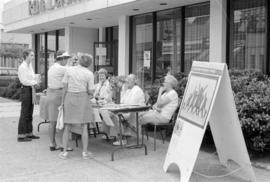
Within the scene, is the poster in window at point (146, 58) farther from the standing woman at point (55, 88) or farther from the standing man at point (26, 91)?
the standing woman at point (55, 88)

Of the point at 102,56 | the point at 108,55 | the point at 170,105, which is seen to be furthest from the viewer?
the point at 102,56

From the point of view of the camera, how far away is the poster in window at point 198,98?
4.61 m

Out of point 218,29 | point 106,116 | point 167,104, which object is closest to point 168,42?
point 218,29

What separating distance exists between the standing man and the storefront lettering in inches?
185

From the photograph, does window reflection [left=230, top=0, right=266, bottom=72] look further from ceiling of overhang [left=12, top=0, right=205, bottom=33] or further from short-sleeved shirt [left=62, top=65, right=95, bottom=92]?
short-sleeved shirt [left=62, top=65, right=95, bottom=92]

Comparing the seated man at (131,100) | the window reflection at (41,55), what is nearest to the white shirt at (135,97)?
the seated man at (131,100)

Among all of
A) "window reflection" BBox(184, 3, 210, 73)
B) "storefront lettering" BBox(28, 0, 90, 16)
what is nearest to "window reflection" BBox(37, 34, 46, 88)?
"storefront lettering" BBox(28, 0, 90, 16)

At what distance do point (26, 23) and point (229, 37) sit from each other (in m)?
9.29

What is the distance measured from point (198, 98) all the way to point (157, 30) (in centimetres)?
633

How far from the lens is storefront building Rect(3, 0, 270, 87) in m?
8.55

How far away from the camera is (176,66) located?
10.4m

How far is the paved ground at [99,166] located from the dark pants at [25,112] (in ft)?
1.19

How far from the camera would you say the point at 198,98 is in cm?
487

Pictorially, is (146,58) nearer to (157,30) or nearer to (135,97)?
(157,30)
